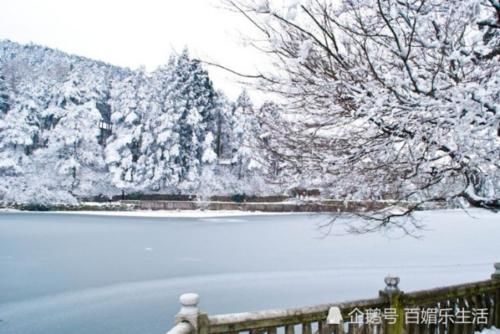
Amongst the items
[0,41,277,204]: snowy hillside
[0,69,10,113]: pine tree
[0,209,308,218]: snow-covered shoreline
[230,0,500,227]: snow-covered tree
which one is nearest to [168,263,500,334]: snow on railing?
[230,0,500,227]: snow-covered tree

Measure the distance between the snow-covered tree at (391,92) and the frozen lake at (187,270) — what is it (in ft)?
A: 8.87

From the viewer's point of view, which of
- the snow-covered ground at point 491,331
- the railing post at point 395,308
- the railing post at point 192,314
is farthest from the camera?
the snow-covered ground at point 491,331

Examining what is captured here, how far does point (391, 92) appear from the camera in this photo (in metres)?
3.06

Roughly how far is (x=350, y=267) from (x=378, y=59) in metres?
9.44

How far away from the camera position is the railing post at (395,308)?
366 centimetres

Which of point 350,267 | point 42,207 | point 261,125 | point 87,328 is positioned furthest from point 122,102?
point 261,125

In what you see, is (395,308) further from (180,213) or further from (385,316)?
(180,213)

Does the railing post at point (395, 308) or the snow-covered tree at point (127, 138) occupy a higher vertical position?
the snow-covered tree at point (127, 138)

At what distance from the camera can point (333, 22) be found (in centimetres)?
333

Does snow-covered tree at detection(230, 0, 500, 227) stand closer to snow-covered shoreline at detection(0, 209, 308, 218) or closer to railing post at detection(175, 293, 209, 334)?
railing post at detection(175, 293, 209, 334)

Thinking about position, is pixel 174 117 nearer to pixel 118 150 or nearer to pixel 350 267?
pixel 118 150

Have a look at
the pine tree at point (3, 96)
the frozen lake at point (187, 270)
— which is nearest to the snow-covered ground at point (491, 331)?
the frozen lake at point (187, 270)

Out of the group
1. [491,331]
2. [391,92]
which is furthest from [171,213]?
[391,92]

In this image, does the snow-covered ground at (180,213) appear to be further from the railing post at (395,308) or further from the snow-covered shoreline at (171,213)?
the railing post at (395,308)
